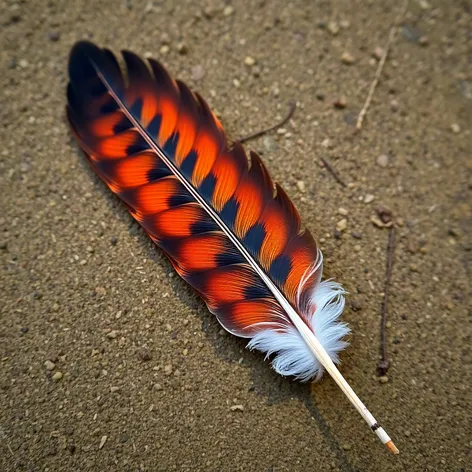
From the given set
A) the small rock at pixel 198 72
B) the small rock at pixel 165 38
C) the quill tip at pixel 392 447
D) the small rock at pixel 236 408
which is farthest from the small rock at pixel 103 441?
the small rock at pixel 165 38

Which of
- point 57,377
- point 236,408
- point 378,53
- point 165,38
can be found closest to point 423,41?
point 378,53

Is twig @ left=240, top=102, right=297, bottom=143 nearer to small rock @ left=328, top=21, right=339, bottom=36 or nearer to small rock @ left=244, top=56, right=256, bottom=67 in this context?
small rock @ left=244, top=56, right=256, bottom=67

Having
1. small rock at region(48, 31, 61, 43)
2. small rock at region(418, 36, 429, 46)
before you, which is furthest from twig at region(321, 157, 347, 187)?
small rock at region(48, 31, 61, 43)

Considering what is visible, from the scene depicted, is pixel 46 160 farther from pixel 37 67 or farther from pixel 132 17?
pixel 132 17

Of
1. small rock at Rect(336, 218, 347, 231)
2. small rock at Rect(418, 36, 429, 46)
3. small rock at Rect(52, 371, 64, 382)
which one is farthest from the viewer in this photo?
small rock at Rect(418, 36, 429, 46)

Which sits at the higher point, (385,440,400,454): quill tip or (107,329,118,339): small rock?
(107,329,118,339): small rock

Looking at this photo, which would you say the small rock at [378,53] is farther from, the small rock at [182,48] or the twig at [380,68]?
the small rock at [182,48]

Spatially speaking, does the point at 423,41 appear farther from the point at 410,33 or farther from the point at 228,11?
the point at 228,11
